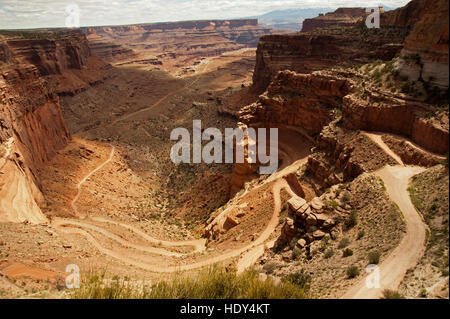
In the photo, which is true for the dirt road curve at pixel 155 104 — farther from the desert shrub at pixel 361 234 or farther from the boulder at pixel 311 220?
the desert shrub at pixel 361 234

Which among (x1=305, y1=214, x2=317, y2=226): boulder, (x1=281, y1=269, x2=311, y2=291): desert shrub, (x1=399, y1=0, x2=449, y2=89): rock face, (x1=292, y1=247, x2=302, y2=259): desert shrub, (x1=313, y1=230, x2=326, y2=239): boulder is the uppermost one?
(x1=399, y1=0, x2=449, y2=89): rock face

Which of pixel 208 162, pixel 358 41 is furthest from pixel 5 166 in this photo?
pixel 358 41

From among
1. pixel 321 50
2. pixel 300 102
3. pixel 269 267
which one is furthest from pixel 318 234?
pixel 321 50

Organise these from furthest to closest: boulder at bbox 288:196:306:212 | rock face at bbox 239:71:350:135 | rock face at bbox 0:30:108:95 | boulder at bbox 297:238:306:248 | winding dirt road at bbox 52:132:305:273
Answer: rock face at bbox 0:30:108:95 → rock face at bbox 239:71:350:135 → winding dirt road at bbox 52:132:305:273 → boulder at bbox 288:196:306:212 → boulder at bbox 297:238:306:248

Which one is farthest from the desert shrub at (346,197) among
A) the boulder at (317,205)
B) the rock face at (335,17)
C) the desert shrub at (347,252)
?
the rock face at (335,17)

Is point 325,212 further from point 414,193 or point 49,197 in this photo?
point 49,197

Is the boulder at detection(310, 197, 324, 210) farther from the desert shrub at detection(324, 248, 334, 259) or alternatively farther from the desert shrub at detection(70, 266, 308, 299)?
the desert shrub at detection(70, 266, 308, 299)

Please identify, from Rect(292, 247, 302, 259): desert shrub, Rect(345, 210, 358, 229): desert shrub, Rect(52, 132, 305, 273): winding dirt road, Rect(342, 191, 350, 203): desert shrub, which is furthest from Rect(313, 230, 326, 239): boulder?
Rect(52, 132, 305, 273): winding dirt road
